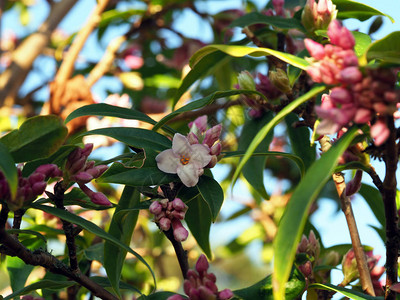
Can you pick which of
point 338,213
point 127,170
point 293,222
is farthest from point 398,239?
point 338,213

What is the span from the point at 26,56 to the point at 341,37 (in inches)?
68.4

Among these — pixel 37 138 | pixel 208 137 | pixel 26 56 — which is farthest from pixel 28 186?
pixel 26 56

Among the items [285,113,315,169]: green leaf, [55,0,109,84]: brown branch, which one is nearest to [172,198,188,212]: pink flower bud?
[285,113,315,169]: green leaf

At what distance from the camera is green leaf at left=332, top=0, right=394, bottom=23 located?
1.06 meters

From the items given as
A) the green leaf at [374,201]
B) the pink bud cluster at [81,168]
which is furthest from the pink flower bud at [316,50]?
the green leaf at [374,201]

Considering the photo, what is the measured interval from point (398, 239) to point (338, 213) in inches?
49.3

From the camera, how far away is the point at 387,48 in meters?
0.64

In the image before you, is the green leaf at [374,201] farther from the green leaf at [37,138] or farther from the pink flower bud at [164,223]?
the green leaf at [37,138]

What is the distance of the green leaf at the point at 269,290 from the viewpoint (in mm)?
889

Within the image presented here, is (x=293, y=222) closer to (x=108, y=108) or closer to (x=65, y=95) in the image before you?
(x=108, y=108)

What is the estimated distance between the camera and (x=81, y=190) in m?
0.86

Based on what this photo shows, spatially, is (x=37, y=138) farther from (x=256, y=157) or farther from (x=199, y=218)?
(x=256, y=157)

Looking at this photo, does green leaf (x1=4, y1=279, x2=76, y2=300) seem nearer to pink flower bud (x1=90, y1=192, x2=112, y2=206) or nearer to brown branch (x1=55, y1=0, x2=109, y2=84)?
pink flower bud (x1=90, y1=192, x2=112, y2=206)

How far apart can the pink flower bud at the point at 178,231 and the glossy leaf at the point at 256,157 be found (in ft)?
1.25
